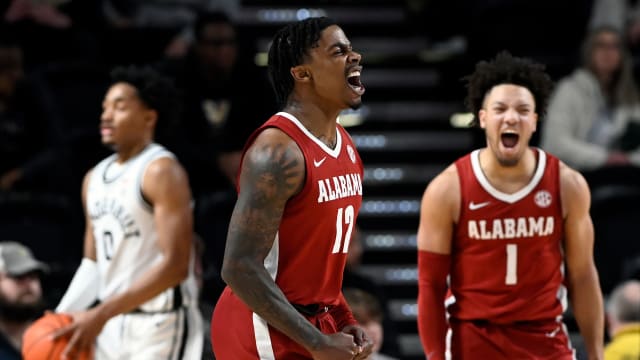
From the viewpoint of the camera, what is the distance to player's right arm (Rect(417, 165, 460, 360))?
4836mm

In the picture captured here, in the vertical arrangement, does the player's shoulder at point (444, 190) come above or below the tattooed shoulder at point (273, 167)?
below

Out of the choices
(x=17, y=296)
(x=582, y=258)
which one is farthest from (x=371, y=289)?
(x=582, y=258)

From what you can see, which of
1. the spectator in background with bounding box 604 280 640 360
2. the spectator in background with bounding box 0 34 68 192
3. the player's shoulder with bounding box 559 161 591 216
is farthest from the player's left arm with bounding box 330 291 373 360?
the spectator in background with bounding box 0 34 68 192

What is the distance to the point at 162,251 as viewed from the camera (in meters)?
5.38

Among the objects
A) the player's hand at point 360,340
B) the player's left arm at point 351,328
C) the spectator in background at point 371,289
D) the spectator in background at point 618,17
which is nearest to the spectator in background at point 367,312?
the spectator in background at point 371,289

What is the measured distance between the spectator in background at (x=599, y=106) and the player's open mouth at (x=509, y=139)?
3.22 m

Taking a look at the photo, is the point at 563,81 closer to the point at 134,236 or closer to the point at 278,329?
the point at 134,236

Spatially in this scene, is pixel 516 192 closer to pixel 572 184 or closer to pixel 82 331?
pixel 572 184

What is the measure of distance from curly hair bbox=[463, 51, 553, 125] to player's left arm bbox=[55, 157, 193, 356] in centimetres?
128

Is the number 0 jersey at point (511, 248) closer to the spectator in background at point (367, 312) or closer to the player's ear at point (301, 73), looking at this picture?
the player's ear at point (301, 73)

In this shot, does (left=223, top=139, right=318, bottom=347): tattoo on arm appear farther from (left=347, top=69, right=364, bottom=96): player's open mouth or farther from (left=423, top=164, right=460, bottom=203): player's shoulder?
(left=423, top=164, right=460, bottom=203): player's shoulder

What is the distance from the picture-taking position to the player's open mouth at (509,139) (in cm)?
484

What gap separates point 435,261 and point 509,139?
53 centimetres

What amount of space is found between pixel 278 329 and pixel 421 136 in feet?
18.9
